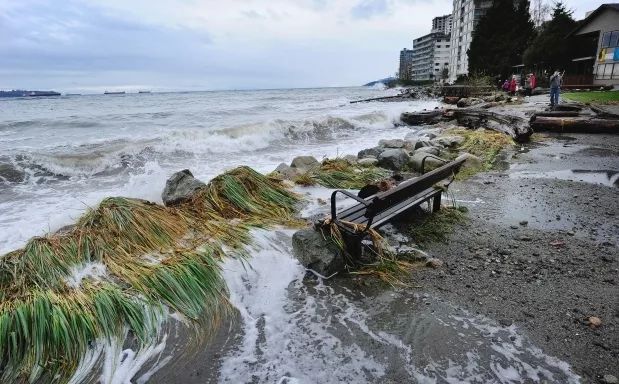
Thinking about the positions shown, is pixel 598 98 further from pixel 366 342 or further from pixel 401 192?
pixel 366 342

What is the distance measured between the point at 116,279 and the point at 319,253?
2.10 m

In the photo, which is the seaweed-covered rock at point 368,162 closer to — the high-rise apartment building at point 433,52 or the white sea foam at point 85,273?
the white sea foam at point 85,273

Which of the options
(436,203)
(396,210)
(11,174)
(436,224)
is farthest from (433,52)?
(396,210)

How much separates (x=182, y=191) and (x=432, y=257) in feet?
13.3

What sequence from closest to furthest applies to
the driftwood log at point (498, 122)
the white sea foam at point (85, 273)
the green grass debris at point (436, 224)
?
the white sea foam at point (85, 273) < the green grass debris at point (436, 224) < the driftwood log at point (498, 122)

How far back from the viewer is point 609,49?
31109mm

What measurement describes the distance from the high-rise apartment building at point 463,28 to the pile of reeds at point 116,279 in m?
76.6

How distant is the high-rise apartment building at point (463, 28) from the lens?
7056 centimetres

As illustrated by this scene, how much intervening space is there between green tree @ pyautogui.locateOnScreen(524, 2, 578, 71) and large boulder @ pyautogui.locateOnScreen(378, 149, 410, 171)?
38503mm

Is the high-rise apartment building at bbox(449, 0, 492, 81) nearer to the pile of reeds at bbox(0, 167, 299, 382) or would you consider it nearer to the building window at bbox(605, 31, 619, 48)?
the building window at bbox(605, 31, 619, 48)

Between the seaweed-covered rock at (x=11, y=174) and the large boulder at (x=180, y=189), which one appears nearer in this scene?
the large boulder at (x=180, y=189)

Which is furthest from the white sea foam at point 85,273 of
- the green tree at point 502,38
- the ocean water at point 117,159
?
the green tree at point 502,38

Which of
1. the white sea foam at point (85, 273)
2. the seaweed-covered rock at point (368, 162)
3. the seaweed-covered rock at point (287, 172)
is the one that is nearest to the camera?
the white sea foam at point (85, 273)

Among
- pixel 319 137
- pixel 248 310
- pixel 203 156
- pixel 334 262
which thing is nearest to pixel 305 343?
pixel 248 310
